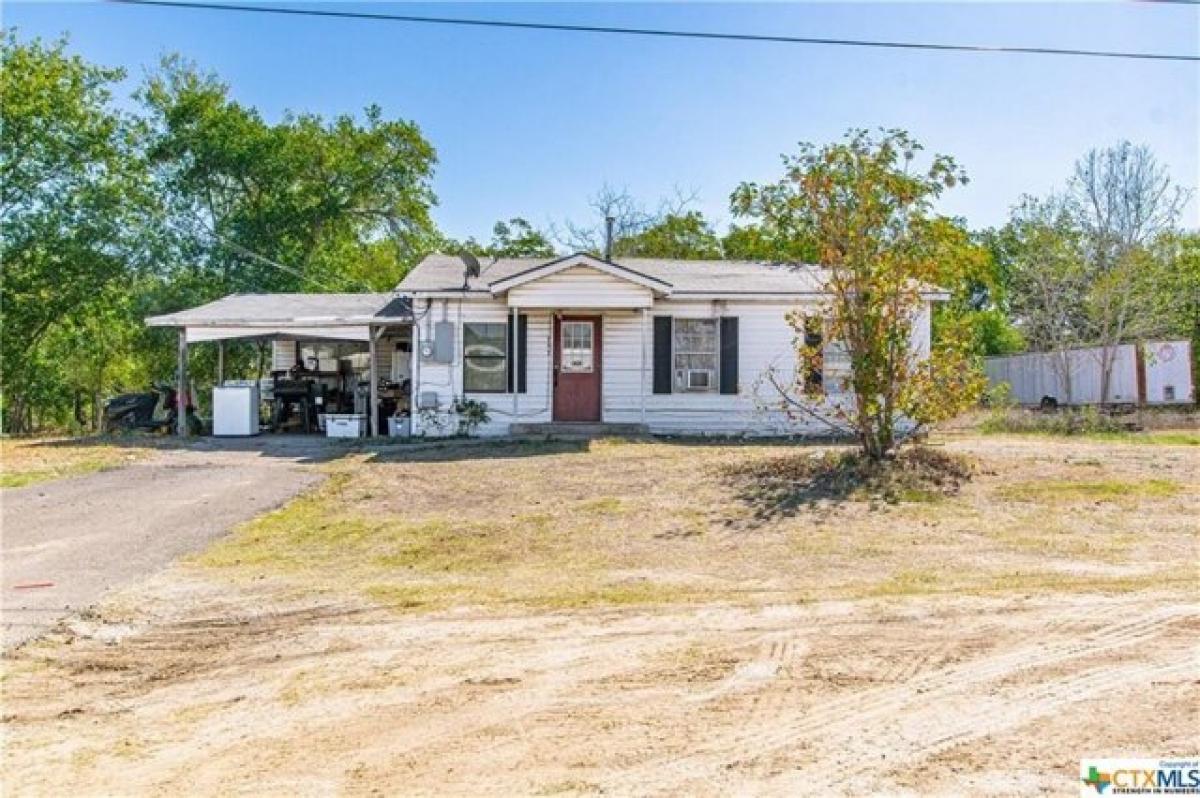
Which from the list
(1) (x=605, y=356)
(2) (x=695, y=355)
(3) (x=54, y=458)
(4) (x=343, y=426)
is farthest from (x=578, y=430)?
(3) (x=54, y=458)

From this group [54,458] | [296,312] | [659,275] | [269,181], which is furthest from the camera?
[269,181]

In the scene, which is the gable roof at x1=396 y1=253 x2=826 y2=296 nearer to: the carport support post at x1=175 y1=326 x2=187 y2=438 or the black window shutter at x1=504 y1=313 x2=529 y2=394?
the black window shutter at x1=504 y1=313 x2=529 y2=394

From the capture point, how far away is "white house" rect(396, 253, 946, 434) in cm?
1600

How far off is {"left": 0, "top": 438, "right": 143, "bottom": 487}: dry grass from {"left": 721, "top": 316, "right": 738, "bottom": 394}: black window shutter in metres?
10.1

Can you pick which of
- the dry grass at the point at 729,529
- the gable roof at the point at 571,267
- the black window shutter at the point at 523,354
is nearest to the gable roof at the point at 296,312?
the black window shutter at the point at 523,354

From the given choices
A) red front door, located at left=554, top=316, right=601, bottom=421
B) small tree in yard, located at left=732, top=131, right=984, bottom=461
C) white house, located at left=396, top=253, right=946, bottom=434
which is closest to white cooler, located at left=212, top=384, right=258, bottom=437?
white house, located at left=396, top=253, right=946, bottom=434

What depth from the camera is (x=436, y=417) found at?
16094 millimetres

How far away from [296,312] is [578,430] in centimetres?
706

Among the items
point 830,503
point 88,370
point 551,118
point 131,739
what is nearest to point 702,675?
point 131,739

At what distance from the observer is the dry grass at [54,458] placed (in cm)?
1214

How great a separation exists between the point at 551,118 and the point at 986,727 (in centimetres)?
1516

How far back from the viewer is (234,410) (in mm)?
17172

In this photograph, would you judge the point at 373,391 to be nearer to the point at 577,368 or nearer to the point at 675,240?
the point at 577,368

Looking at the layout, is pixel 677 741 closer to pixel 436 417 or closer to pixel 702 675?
pixel 702 675
